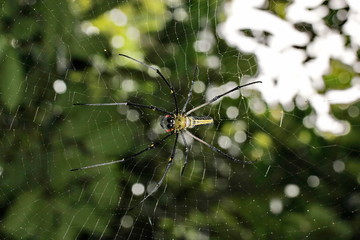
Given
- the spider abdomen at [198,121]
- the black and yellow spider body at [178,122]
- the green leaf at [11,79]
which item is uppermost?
the green leaf at [11,79]

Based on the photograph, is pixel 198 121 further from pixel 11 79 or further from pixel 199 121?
pixel 11 79

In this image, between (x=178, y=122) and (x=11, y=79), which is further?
(x=178, y=122)

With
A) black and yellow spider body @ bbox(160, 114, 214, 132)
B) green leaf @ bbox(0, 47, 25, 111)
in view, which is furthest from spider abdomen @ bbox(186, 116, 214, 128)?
green leaf @ bbox(0, 47, 25, 111)

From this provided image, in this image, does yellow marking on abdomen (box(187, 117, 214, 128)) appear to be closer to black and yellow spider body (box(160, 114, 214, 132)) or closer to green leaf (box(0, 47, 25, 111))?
black and yellow spider body (box(160, 114, 214, 132))

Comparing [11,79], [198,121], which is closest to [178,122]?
[198,121]

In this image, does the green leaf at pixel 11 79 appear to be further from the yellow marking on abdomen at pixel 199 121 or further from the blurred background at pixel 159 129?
the yellow marking on abdomen at pixel 199 121

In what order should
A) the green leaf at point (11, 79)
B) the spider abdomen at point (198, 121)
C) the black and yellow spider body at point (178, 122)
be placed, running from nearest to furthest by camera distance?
the green leaf at point (11, 79), the spider abdomen at point (198, 121), the black and yellow spider body at point (178, 122)

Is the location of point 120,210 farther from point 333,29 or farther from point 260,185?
point 333,29

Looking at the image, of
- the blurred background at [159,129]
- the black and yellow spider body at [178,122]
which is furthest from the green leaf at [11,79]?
the black and yellow spider body at [178,122]
